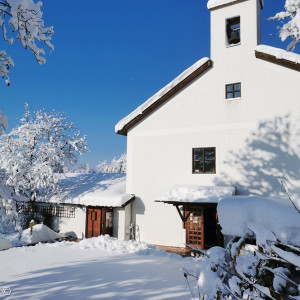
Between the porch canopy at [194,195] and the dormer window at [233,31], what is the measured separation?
7742 mm

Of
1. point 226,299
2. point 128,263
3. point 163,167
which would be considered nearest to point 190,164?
point 163,167

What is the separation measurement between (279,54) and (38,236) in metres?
15.6

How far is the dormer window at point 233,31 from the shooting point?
520 inches

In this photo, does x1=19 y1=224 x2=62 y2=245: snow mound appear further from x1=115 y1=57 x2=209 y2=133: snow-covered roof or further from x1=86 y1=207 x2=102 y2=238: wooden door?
x1=115 y1=57 x2=209 y2=133: snow-covered roof

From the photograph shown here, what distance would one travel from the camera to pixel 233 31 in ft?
43.6

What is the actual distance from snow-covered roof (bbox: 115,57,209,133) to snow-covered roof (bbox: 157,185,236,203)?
16.4 feet

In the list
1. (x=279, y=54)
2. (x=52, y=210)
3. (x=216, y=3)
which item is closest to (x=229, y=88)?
(x=279, y=54)

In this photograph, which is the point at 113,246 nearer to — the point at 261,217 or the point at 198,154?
the point at 198,154

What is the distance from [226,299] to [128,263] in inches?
254

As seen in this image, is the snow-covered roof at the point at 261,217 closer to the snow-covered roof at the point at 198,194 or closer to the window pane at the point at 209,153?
the snow-covered roof at the point at 198,194

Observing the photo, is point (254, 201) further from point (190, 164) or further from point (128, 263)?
point (190, 164)

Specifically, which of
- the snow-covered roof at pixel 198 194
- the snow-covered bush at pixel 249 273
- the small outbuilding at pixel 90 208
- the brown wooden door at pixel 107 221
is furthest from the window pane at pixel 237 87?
the snow-covered bush at pixel 249 273

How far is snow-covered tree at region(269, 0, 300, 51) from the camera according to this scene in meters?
7.98

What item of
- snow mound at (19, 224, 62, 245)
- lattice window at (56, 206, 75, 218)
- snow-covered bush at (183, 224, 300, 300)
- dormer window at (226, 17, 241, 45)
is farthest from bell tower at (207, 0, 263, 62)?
snow mound at (19, 224, 62, 245)
